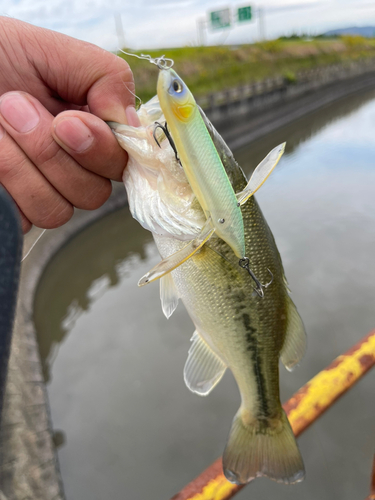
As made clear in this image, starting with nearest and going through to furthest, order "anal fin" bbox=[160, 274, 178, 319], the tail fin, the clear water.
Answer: "anal fin" bbox=[160, 274, 178, 319]
the tail fin
the clear water

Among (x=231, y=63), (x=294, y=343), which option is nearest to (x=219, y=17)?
(x=231, y=63)

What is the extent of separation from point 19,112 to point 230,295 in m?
0.84

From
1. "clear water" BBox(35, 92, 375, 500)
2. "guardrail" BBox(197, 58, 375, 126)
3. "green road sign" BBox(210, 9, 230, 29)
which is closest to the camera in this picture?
"clear water" BBox(35, 92, 375, 500)

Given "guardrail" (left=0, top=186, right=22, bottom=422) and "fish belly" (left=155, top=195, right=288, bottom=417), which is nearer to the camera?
"guardrail" (left=0, top=186, right=22, bottom=422)

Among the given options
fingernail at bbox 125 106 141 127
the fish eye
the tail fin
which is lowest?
the tail fin

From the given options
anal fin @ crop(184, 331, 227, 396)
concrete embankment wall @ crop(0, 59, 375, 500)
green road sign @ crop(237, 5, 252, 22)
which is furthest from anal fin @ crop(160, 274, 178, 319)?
green road sign @ crop(237, 5, 252, 22)

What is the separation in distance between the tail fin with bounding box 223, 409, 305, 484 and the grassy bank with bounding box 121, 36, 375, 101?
35.4ft

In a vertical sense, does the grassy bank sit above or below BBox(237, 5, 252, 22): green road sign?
below

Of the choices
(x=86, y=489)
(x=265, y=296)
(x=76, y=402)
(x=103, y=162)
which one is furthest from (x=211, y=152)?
(x=76, y=402)

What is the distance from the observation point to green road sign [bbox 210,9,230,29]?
18.3 metres

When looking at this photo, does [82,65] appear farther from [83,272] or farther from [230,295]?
[83,272]

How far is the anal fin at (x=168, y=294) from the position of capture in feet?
4.10

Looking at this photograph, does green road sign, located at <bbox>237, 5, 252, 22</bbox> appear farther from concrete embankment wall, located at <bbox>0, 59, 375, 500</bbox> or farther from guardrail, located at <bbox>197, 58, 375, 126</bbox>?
concrete embankment wall, located at <bbox>0, 59, 375, 500</bbox>

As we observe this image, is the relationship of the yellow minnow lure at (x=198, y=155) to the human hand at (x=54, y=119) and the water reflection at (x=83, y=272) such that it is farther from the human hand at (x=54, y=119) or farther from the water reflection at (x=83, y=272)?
the water reflection at (x=83, y=272)
